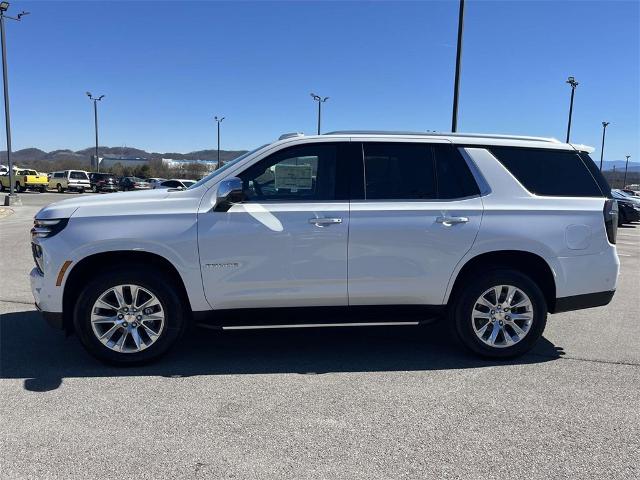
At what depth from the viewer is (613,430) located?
3309 mm

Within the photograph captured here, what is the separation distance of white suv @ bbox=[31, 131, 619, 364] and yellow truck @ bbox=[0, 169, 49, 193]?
131 ft

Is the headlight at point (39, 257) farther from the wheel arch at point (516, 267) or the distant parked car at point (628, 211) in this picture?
the distant parked car at point (628, 211)

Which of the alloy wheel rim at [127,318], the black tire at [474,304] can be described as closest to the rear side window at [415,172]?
the black tire at [474,304]

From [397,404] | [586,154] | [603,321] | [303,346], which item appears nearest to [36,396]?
[303,346]

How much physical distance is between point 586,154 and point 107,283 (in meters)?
4.33

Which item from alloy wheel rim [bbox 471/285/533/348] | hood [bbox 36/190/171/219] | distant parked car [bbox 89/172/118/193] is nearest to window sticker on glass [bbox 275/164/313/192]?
hood [bbox 36/190/171/219]

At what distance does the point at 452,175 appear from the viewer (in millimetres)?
4465

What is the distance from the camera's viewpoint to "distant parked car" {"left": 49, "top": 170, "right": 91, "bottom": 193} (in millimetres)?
39562

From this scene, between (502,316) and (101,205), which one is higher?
(101,205)

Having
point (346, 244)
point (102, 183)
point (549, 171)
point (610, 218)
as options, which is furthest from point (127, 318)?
point (102, 183)

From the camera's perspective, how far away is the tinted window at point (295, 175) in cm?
428

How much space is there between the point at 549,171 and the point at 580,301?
3.94 feet

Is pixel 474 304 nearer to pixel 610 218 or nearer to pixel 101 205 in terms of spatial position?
pixel 610 218

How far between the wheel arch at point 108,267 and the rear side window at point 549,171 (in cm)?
298
